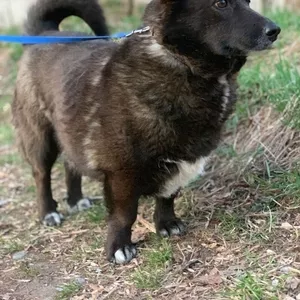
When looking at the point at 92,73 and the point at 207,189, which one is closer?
the point at 92,73

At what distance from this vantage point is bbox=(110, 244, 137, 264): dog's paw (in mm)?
3387

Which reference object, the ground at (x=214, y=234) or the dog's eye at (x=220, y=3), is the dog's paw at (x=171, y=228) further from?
the dog's eye at (x=220, y=3)

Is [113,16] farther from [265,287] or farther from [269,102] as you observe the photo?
[265,287]

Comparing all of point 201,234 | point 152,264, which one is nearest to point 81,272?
point 152,264

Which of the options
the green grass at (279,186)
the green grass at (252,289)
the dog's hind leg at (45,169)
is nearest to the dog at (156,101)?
the dog's hind leg at (45,169)

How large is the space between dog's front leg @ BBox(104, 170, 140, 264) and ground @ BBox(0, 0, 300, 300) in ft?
0.24

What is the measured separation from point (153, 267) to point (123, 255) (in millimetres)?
219

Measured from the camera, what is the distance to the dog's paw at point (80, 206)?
445 centimetres

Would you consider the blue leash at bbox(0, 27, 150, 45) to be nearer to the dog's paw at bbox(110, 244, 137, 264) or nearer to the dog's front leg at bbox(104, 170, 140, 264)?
the dog's front leg at bbox(104, 170, 140, 264)

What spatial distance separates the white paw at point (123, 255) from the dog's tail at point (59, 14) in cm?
171

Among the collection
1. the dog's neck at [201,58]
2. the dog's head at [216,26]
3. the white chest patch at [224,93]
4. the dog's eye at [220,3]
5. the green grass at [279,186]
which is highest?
the dog's eye at [220,3]

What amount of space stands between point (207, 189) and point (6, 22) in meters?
6.52

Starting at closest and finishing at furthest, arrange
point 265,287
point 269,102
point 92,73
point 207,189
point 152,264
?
point 265,287 < point 152,264 < point 92,73 < point 207,189 < point 269,102

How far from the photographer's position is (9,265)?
3584 millimetres
